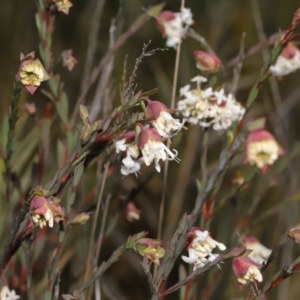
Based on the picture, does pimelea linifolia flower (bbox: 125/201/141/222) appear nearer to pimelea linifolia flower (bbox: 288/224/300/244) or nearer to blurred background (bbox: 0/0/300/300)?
blurred background (bbox: 0/0/300/300)

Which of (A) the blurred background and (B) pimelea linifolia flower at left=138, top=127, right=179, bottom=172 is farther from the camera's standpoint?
(A) the blurred background

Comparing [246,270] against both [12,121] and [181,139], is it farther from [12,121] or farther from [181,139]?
[181,139]

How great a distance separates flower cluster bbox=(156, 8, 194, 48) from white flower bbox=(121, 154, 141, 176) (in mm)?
373

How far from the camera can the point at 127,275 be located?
1.80m

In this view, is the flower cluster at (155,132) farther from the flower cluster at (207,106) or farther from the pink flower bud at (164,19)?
the pink flower bud at (164,19)

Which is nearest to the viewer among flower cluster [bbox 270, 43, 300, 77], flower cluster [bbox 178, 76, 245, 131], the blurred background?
flower cluster [bbox 178, 76, 245, 131]

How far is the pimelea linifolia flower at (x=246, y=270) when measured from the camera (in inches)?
30.0

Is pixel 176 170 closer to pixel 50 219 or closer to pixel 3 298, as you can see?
pixel 3 298

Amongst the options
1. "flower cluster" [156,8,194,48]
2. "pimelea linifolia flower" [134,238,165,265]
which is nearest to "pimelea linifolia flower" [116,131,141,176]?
"pimelea linifolia flower" [134,238,165,265]

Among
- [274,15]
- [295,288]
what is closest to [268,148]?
[295,288]

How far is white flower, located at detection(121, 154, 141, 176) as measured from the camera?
777mm

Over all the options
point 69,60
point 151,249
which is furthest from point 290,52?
point 151,249

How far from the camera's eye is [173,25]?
A: 43.6 inches

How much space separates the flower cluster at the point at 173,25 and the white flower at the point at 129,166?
1.23 feet
